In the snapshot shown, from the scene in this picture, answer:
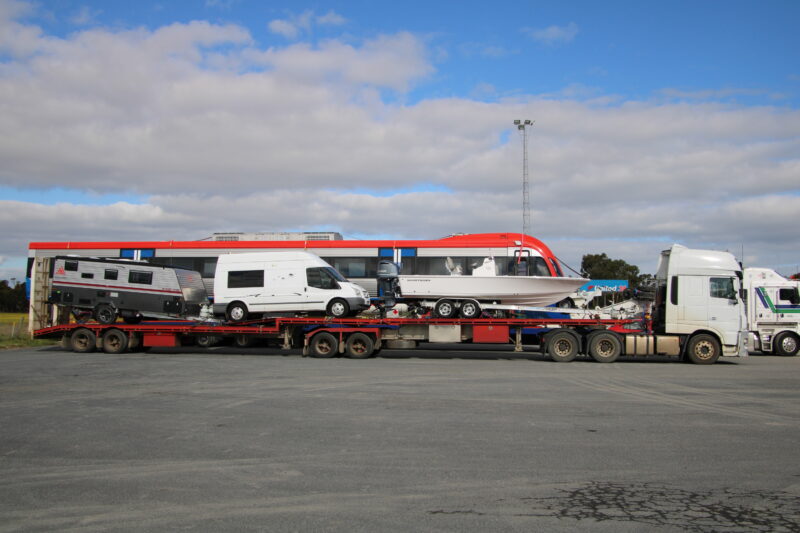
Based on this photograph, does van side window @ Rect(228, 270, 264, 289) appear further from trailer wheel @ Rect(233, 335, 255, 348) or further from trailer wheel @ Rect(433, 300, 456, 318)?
trailer wheel @ Rect(433, 300, 456, 318)

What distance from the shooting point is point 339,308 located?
19.0 meters

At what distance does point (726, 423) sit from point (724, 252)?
10.3m

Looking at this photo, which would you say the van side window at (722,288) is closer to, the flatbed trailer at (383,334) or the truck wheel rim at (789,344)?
the flatbed trailer at (383,334)

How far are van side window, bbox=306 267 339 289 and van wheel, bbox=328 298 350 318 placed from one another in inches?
18.5

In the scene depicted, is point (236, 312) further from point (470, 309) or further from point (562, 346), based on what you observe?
point (562, 346)

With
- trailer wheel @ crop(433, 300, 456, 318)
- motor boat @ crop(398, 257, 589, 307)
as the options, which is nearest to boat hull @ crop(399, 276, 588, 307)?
motor boat @ crop(398, 257, 589, 307)

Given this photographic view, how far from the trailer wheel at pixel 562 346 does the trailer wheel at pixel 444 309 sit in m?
3.05

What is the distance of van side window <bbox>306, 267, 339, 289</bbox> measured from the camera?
19.2m

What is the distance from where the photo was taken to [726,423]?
8484 mm

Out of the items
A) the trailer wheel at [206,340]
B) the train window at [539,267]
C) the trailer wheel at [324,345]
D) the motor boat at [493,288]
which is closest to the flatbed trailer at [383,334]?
the trailer wheel at [324,345]

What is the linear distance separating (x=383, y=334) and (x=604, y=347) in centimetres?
635

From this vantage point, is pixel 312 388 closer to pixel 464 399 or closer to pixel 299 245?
pixel 464 399

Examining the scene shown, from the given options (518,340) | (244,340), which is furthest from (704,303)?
(244,340)

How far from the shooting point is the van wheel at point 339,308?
62.3 feet
